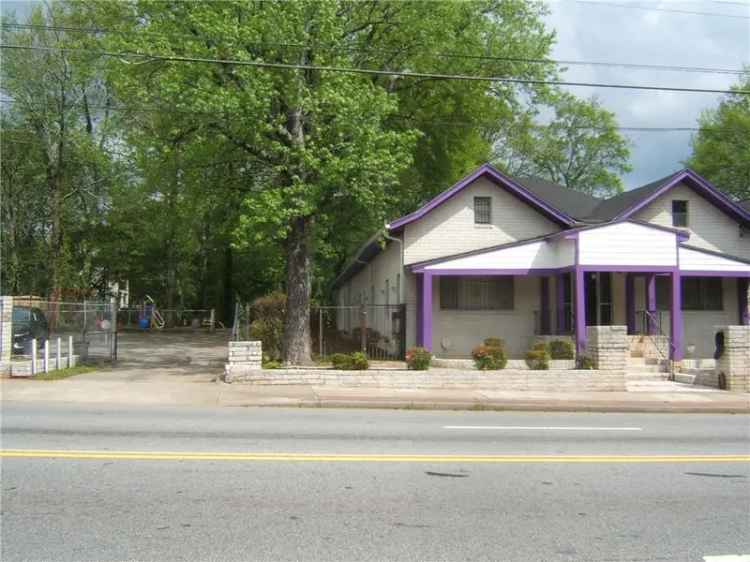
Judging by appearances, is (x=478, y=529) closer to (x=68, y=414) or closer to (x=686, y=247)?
(x=68, y=414)

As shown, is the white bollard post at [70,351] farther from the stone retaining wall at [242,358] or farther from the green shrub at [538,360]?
the green shrub at [538,360]

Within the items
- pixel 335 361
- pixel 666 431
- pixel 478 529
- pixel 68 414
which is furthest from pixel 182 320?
pixel 478 529

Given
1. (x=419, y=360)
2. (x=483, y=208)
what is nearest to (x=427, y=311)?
(x=419, y=360)

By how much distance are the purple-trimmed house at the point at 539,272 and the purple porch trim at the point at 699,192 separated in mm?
45

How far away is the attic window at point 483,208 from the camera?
2364 cm

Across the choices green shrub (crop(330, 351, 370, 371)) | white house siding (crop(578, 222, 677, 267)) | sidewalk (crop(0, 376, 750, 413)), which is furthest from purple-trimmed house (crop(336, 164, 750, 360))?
sidewalk (crop(0, 376, 750, 413))

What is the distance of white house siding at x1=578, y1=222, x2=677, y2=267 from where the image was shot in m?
20.3

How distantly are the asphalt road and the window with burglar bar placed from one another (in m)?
11.5

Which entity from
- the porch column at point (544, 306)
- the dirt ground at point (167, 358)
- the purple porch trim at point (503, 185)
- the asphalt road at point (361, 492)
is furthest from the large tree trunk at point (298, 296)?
the porch column at point (544, 306)

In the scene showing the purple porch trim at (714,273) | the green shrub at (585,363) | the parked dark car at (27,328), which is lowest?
the green shrub at (585,363)

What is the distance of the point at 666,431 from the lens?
1203cm

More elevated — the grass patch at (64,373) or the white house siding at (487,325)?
the white house siding at (487,325)

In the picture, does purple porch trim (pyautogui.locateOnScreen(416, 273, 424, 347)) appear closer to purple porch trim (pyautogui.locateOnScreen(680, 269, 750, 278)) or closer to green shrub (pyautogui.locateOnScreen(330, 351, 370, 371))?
green shrub (pyautogui.locateOnScreen(330, 351, 370, 371))

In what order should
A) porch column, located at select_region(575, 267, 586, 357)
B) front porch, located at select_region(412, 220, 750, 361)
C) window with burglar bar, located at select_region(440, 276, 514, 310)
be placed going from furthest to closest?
window with burglar bar, located at select_region(440, 276, 514, 310) < front porch, located at select_region(412, 220, 750, 361) < porch column, located at select_region(575, 267, 586, 357)
